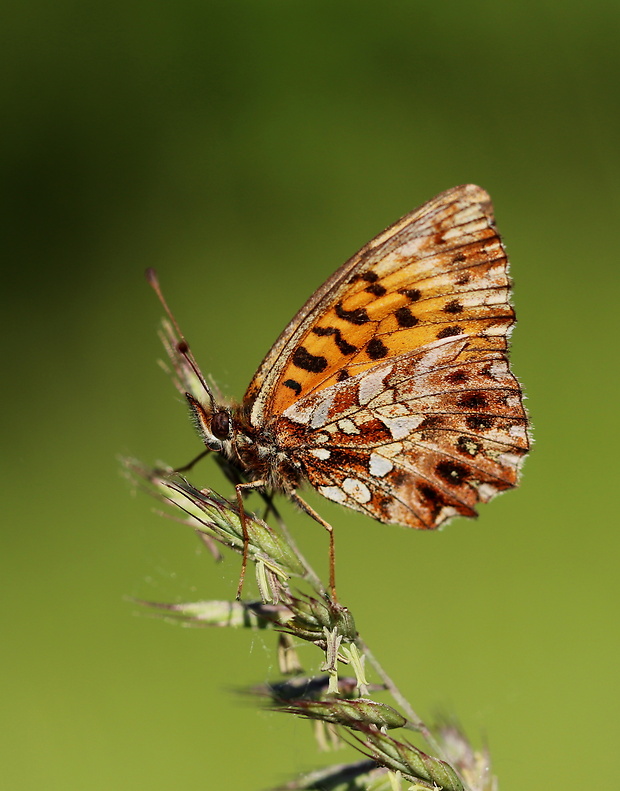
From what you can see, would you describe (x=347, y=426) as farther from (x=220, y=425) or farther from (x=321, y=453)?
(x=220, y=425)

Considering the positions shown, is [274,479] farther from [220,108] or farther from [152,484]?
[220,108]

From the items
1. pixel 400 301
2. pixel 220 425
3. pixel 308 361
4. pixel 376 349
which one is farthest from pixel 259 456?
pixel 400 301

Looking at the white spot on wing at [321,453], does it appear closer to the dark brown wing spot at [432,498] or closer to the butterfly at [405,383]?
the butterfly at [405,383]

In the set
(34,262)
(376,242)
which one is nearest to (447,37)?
(34,262)

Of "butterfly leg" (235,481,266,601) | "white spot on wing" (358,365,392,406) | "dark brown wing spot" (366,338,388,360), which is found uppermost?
"dark brown wing spot" (366,338,388,360)

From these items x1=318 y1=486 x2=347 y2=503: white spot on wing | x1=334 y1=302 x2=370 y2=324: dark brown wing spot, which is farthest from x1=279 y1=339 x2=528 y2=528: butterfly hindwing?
x1=334 y1=302 x2=370 y2=324: dark brown wing spot

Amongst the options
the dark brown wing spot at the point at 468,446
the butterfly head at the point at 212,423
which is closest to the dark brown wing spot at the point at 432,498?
the dark brown wing spot at the point at 468,446

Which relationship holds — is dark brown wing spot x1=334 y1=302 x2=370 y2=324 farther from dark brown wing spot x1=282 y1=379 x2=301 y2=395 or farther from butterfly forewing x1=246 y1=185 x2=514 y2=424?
dark brown wing spot x1=282 y1=379 x2=301 y2=395
